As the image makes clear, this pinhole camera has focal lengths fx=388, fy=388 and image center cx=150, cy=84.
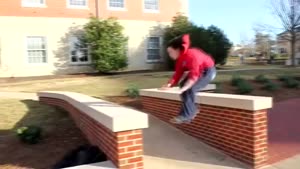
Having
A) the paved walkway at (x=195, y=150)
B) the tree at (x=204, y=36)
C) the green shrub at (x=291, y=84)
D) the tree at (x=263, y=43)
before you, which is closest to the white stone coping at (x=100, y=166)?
the paved walkway at (x=195, y=150)

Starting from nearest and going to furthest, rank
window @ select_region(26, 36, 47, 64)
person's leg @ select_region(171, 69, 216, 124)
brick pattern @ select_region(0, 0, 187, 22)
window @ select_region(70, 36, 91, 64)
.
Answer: person's leg @ select_region(171, 69, 216, 124), brick pattern @ select_region(0, 0, 187, 22), window @ select_region(26, 36, 47, 64), window @ select_region(70, 36, 91, 64)

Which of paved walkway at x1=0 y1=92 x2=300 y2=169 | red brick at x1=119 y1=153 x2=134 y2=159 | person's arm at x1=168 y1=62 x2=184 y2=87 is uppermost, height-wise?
person's arm at x1=168 y1=62 x2=184 y2=87

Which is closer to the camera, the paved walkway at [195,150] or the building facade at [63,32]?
the paved walkway at [195,150]

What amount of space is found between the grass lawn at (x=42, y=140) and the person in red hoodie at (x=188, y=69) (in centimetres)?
242

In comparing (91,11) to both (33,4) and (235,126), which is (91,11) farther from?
(235,126)

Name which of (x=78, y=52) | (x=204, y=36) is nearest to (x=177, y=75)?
(x=78, y=52)

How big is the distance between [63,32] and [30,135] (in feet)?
59.4

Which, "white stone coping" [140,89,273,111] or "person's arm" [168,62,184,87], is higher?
"person's arm" [168,62,184,87]

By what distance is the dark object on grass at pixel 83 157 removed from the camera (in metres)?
5.79

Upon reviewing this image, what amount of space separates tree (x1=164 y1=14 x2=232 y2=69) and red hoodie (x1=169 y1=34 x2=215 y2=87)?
2022 centimetres

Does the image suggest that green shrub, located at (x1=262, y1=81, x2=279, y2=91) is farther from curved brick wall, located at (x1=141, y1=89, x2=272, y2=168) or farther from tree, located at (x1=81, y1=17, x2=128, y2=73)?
tree, located at (x1=81, y1=17, x2=128, y2=73)

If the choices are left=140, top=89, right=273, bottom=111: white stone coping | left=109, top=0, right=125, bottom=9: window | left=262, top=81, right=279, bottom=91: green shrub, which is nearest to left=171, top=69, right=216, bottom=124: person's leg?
left=140, top=89, right=273, bottom=111: white stone coping

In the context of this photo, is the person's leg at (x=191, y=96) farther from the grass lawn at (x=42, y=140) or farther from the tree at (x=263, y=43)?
the tree at (x=263, y=43)

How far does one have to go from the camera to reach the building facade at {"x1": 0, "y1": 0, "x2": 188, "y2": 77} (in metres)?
23.0
